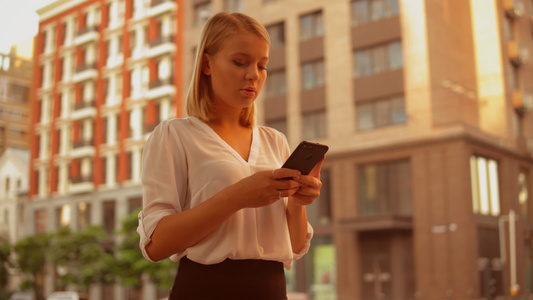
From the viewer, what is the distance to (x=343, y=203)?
1803 cm

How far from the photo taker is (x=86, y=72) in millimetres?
25406

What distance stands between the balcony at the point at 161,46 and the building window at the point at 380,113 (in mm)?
8316

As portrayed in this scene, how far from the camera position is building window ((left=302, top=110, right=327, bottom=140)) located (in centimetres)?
1881

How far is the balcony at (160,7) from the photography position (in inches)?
927

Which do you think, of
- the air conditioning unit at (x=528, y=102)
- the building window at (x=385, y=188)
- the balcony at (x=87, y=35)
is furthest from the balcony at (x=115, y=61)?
the air conditioning unit at (x=528, y=102)

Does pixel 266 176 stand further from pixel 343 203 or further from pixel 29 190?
pixel 29 190

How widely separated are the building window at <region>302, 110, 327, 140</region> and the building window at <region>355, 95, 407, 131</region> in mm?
1212

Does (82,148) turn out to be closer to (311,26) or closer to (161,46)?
(161,46)

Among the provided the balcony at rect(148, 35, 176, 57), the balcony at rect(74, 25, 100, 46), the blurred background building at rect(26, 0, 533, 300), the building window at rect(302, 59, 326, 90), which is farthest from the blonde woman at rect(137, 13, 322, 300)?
the balcony at rect(74, 25, 100, 46)

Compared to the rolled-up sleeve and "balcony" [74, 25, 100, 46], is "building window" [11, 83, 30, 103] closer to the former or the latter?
"balcony" [74, 25, 100, 46]

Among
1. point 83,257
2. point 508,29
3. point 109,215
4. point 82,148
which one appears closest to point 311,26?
point 508,29

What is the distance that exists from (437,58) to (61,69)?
16.7 meters

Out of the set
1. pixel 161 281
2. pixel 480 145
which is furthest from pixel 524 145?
pixel 161 281

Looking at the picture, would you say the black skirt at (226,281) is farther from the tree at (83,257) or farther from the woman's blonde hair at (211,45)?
the tree at (83,257)
